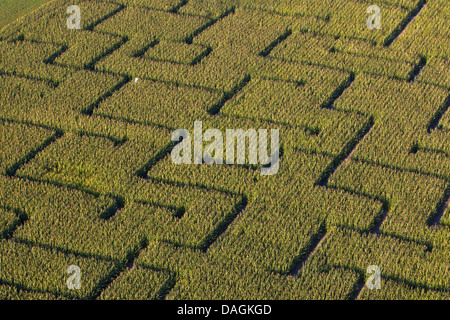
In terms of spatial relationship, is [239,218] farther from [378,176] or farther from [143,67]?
[143,67]

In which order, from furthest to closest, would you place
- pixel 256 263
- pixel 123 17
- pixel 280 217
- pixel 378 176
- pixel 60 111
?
pixel 123 17, pixel 60 111, pixel 378 176, pixel 280 217, pixel 256 263

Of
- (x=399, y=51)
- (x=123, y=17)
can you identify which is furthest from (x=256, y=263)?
(x=123, y=17)

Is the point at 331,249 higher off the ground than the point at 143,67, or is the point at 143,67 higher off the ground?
the point at 143,67
